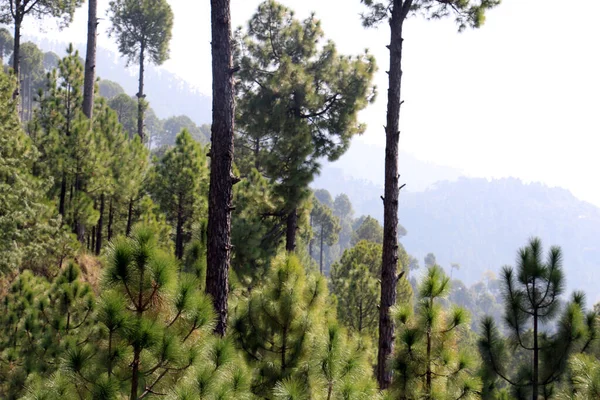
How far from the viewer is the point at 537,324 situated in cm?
505

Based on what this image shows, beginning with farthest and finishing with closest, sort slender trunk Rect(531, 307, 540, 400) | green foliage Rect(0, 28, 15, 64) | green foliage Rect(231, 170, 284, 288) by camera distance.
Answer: green foliage Rect(0, 28, 15, 64), green foliage Rect(231, 170, 284, 288), slender trunk Rect(531, 307, 540, 400)

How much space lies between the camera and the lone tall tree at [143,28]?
79.5 ft

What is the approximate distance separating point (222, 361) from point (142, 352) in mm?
552

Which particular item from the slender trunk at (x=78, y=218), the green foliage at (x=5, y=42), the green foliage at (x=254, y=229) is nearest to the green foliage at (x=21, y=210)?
the slender trunk at (x=78, y=218)

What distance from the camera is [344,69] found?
500 inches

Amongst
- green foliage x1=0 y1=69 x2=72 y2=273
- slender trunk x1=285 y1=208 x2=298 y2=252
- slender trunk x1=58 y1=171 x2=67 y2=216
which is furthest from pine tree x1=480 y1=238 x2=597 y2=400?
slender trunk x1=58 y1=171 x2=67 y2=216

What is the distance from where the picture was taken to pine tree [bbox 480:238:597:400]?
4945 millimetres

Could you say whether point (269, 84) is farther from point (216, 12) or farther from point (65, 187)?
point (216, 12)

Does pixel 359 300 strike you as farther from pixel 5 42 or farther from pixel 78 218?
pixel 5 42

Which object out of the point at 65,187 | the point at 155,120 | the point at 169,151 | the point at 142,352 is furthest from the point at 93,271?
the point at 155,120

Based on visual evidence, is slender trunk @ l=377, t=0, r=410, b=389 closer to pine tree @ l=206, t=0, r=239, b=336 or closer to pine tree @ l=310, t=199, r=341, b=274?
pine tree @ l=206, t=0, r=239, b=336

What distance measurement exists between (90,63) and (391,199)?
11.2 metres

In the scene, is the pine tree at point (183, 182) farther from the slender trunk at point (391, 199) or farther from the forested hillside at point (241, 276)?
the slender trunk at point (391, 199)

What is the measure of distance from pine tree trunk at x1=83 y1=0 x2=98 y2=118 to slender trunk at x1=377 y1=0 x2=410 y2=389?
10.0m
